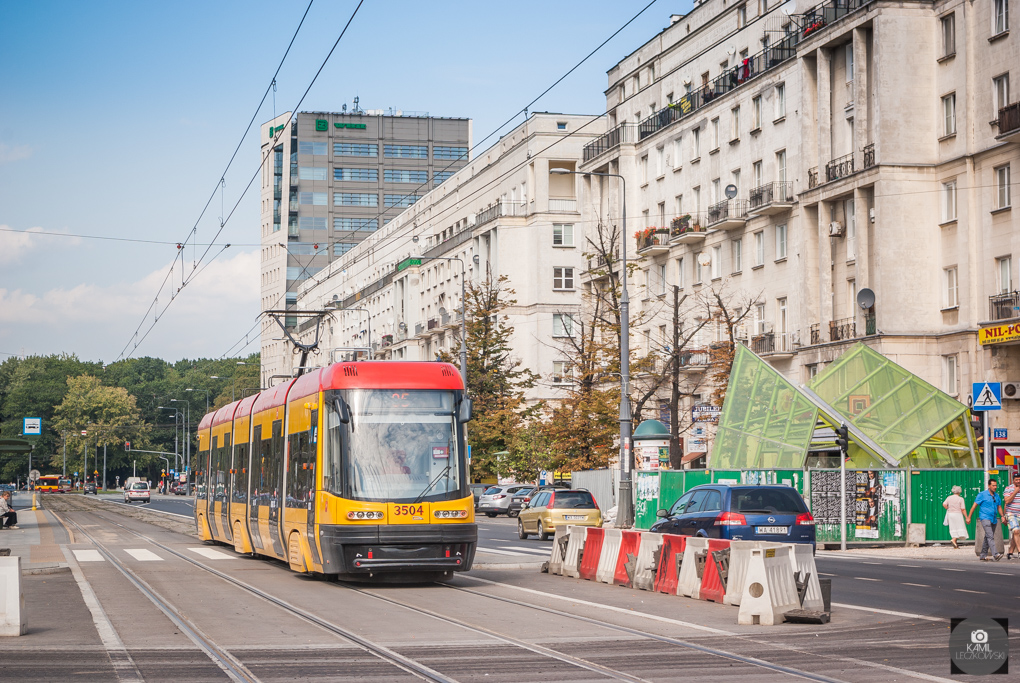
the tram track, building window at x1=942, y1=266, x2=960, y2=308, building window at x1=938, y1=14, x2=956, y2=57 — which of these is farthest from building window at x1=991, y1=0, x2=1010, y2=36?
the tram track

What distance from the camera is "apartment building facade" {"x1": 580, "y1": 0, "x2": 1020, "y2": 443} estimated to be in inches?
1575

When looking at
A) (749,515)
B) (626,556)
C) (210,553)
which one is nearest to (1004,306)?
(749,515)

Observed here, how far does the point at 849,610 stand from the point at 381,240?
312 feet

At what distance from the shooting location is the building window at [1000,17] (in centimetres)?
3891

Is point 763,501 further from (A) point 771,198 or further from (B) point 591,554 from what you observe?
(A) point 771,198

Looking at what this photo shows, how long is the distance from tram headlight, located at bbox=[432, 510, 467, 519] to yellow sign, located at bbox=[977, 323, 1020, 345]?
82.3 feet

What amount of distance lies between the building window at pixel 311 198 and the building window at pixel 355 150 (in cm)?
494

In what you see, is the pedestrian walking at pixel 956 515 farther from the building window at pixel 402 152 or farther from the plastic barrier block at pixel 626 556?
the building window at pixel 402 152

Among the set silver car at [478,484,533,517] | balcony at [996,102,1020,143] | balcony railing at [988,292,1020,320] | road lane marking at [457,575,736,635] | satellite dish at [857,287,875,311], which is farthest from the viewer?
silver car at [478,484,533,517]

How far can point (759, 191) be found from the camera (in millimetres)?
50406

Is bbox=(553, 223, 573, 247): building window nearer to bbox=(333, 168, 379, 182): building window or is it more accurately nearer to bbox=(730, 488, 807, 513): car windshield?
bbox=(730, 488, 807, 513): car windshield

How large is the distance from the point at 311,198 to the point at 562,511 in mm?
106868

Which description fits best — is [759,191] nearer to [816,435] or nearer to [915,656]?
[816,435]

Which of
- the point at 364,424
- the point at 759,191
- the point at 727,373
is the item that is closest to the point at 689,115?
the point at 759,191
